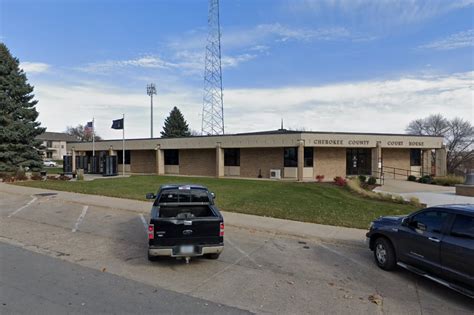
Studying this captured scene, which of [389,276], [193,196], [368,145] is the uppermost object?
[368,145]

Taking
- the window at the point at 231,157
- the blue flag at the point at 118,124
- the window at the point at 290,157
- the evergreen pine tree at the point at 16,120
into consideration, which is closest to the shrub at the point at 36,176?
the evergreen pine tree at the point at 16,120

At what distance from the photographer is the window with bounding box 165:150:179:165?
113 ft

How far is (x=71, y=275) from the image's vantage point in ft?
19.1

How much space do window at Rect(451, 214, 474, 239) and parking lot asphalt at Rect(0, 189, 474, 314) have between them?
1065 millimetres

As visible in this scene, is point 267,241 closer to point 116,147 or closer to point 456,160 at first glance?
point 116,147

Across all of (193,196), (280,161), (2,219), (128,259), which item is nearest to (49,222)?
(2,219)

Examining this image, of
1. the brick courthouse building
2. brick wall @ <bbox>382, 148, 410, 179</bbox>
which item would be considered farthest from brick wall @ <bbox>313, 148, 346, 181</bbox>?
brick wall @ <bbox>382, 148, 410, 179</bbox>

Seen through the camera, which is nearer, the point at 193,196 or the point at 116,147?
the point at 193,196

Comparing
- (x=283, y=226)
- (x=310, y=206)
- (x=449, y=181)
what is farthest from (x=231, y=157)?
(x=283, y=226)

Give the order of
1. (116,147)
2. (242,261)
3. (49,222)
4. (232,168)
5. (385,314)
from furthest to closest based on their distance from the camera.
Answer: (116,147) → (232,168) → (49,222) → (242,261) → (385,314)

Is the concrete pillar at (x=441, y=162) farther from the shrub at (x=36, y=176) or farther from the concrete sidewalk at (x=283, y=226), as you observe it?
the shrub at (x=36, y=176)

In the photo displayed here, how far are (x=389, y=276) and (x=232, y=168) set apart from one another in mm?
24851

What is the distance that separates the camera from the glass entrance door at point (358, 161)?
2958 cm

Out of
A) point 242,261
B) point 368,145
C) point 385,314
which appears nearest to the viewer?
point 385,314
